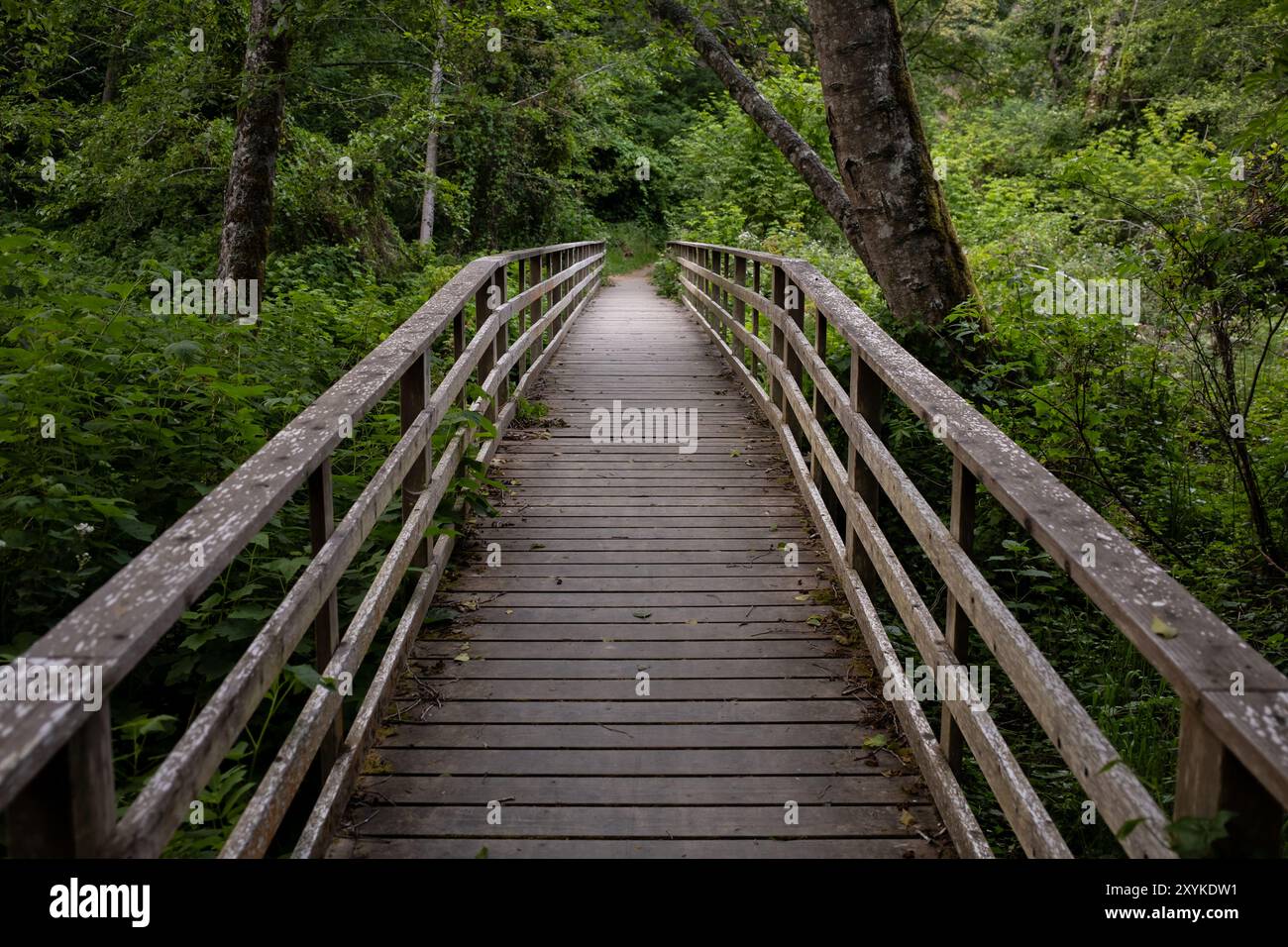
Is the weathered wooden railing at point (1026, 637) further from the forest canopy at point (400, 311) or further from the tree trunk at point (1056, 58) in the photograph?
the tree trunk at point (1056, 58)

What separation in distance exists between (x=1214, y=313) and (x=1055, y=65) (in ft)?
93.1

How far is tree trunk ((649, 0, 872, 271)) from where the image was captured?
27.0 feet

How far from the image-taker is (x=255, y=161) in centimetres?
915

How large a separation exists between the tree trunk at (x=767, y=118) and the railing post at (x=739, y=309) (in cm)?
98

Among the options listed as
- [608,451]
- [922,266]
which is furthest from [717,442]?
[922,266]

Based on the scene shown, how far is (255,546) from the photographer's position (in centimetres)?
411

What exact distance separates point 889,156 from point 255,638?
546 centimetres

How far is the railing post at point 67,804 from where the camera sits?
1.54m

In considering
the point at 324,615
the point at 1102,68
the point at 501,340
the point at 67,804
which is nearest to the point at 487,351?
the point at 501,340

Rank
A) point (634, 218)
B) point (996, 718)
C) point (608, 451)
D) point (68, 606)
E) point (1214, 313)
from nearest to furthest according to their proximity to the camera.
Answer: point (68, 606) → point (996, 718) → point (1214, 313) → point (608, 451) → point (634, 218)

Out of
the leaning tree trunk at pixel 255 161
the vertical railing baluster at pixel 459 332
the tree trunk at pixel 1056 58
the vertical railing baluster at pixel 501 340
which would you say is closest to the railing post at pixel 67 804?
the vertical railing baluster at pixel 459 332

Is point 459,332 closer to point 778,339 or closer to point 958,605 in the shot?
point 778,339

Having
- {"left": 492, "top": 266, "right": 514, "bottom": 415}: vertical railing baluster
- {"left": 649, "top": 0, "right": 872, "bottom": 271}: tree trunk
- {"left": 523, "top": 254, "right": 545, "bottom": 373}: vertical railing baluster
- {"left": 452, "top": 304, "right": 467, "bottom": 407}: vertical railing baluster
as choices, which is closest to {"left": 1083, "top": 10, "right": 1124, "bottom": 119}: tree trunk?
{"left": 649, "top": 0, "right": 872, "bottom": 271}: tree trunk
